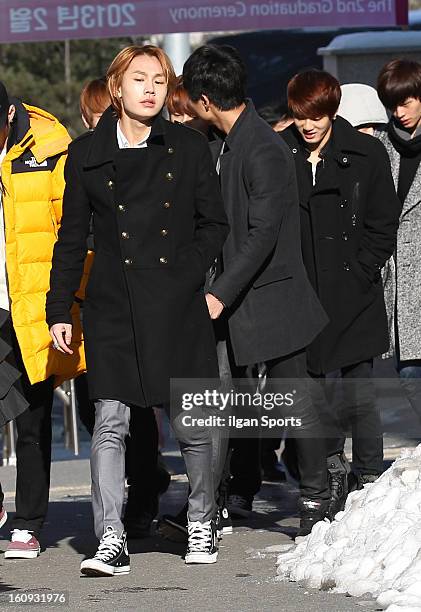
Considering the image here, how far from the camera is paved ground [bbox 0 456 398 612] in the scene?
5.53m

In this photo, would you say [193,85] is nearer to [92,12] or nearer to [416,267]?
[416,267]

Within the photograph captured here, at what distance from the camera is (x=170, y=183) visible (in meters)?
6.20

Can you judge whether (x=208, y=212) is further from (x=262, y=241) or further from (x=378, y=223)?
(x=378, y=223)

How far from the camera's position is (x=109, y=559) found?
238 inches

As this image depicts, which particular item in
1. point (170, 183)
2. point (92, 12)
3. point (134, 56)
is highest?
point (92, 12)

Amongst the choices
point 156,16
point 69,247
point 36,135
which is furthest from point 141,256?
point 156,16

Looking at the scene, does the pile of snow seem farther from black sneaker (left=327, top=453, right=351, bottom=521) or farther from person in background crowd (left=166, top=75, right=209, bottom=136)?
person in background crowd (left=166, top=75, right=209, bottom=136)

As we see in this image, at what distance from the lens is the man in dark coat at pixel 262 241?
6.52 m

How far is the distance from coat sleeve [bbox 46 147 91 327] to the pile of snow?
1232mm

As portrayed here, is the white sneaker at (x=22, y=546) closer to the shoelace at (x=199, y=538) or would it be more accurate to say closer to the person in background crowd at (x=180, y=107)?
the shoelace at (x=199, y=538)

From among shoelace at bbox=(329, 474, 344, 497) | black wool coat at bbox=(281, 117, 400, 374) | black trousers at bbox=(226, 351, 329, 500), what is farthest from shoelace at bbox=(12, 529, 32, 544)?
black wool coat at bbox=(281, 117, 400, 374)

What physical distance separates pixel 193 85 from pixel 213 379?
116 centimetres

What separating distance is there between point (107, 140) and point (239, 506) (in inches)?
77.2

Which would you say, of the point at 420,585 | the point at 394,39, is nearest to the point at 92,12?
the point at 394,39
